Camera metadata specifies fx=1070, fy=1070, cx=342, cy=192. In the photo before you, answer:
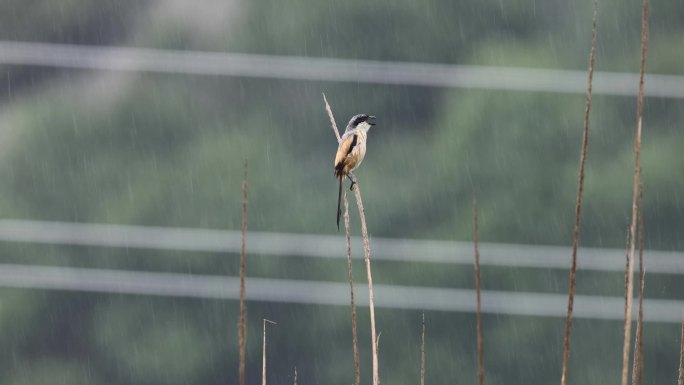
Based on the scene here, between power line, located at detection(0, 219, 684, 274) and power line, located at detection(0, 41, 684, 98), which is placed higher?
power line, located at detection(0, 41, 684, 98)

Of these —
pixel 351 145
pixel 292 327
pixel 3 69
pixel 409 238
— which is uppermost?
pixel 3 69

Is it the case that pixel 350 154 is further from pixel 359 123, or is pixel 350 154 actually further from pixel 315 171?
pixel 315 171

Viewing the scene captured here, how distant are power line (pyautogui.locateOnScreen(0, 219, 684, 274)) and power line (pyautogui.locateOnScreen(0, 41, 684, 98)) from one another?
2.86 ft

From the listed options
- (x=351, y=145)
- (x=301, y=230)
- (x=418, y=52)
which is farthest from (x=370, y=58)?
(x=351, y=145)

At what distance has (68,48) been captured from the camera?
19.6 ft

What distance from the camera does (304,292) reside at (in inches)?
233

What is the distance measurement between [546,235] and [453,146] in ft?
2.35

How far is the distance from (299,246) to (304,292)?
257mm

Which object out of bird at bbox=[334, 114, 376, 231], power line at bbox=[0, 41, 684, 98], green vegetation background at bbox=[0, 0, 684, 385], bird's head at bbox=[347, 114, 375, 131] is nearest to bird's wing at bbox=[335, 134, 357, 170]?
bird at bbox=[334, 114, 376, 231]

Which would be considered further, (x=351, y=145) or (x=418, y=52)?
(x=418, y=52)

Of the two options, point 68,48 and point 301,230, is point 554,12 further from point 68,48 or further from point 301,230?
point 68,48

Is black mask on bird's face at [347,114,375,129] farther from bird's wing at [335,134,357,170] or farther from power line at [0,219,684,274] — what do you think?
power line at [0,219,684,274]

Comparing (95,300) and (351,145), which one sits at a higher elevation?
(351,145)

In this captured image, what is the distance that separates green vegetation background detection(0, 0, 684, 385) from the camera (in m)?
5.79
